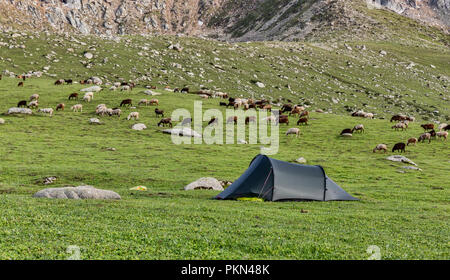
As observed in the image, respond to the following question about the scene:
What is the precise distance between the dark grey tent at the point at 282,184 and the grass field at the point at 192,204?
130 cm

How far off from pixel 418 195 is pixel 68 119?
5045cm

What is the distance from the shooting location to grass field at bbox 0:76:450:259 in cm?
1243

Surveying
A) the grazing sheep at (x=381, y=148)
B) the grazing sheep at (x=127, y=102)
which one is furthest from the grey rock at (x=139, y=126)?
the grazing sheep at (x=381, y=148)

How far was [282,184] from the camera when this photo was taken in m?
24.6

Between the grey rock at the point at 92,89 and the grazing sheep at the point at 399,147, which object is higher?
the grey rock at the point at 92,89

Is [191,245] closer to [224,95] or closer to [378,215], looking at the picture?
[378,215]

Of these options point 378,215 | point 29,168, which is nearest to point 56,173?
point 29,168

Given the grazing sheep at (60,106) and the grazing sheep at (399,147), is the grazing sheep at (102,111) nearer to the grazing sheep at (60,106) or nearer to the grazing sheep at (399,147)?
the grazing sheep at (60,106)

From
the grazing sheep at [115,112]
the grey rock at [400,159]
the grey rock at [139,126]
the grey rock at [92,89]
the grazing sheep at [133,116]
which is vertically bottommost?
the grey rock at [400,159]

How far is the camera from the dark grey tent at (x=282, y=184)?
24406 mm

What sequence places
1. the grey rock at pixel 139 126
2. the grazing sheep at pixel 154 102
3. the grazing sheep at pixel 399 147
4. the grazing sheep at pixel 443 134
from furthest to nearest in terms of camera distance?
the grazing sheep at pixel 154 102 → the grazing sheep at pixel 443 134 → the grey rock at pixel 139 126 → the grazing sheep at pixel 399 147

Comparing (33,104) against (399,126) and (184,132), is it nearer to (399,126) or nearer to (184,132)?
(184,132)

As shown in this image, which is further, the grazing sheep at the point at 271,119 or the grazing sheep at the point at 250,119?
the grazing sheep at the point at 271,119

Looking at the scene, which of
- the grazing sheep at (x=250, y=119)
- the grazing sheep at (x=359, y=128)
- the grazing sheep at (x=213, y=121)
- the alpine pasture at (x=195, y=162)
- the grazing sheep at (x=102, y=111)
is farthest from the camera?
the grazing sheep at (x=250, y=119)
